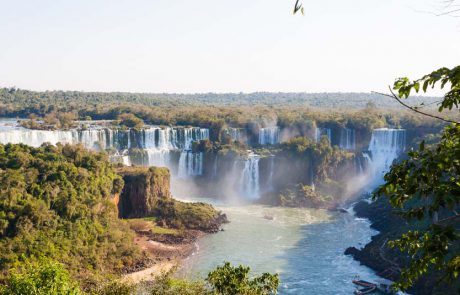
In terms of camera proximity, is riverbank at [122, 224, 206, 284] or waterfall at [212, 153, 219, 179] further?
waterfall at [212, 153, 219, 179]

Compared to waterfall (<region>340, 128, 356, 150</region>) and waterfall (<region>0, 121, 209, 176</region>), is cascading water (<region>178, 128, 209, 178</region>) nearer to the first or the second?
waterfall (<region>0, 121, 209, 176</region>)

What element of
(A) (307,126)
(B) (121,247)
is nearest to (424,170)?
(B) (121,247)

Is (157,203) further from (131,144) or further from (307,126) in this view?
(307,126)

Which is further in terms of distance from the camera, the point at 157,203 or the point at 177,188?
the point at 177,188

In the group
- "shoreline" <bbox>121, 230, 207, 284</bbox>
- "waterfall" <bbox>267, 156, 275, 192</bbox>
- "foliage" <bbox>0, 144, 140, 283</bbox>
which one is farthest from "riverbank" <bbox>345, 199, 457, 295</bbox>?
"foliage" <bbox>0, 144, 140, 283</bbox>

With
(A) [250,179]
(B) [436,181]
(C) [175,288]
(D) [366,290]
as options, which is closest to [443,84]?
(B) [436,181]

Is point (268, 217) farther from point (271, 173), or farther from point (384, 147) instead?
A: point (384, 147)
